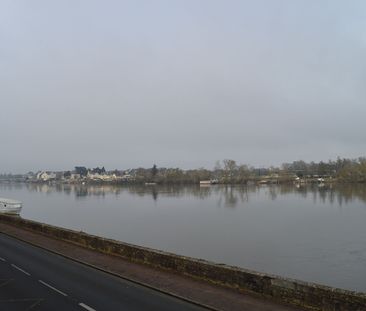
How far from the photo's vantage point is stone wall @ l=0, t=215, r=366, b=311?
461 inches

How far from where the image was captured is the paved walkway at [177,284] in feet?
42.8

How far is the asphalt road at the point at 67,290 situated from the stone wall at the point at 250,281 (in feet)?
6.35

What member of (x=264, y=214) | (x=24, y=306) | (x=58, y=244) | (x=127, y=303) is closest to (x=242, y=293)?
(x=127, y=303)

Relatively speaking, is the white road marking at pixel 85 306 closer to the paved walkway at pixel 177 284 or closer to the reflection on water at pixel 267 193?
the paved walkway at pixel 177 284

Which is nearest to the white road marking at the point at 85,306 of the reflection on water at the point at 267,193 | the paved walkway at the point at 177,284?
the paved walkway at the point at 177,284

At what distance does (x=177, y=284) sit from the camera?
15812 millimetres

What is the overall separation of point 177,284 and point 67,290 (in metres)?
3.51

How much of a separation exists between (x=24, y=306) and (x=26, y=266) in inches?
280

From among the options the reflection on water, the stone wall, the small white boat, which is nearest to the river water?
the small white boat

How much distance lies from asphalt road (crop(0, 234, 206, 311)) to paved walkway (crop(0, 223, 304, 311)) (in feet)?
1.41

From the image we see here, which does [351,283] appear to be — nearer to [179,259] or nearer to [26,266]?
[179,259]

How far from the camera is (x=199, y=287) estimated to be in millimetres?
15297

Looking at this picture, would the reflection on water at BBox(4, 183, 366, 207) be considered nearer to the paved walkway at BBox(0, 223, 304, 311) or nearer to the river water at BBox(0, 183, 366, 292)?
the river water at BBox(0, 183, 366, 292)

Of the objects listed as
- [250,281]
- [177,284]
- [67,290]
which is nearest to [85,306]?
[67,290]
